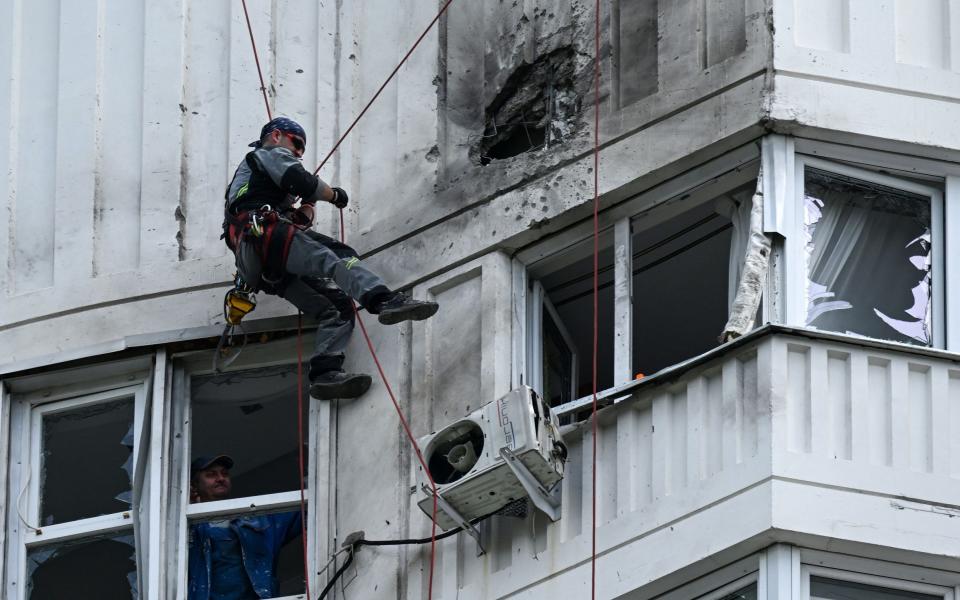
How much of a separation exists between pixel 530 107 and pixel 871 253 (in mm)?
2394

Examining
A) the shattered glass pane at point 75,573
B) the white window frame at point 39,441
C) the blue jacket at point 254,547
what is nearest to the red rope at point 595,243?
the blue jacket at point 254,547

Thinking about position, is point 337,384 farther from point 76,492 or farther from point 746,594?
point 746,594

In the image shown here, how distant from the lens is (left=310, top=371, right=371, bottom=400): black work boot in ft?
52.1

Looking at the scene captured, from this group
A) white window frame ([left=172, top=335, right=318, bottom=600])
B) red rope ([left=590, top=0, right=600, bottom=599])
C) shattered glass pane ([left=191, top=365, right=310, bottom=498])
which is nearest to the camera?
red rope ([left=590, top=0, right=600, bottom=599])

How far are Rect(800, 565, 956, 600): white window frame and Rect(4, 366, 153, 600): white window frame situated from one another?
176 inches

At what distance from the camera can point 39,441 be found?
55.7ft

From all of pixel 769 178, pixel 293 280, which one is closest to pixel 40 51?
pixel 293 280

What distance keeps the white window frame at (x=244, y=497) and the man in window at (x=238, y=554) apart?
6cm

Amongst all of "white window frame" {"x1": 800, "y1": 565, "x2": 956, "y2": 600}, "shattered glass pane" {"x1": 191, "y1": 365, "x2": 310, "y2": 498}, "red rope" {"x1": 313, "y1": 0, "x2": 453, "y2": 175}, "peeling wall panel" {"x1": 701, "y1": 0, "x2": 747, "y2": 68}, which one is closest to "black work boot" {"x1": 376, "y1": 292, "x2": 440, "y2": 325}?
"shattered glass pane" {"x1": 191, "y1": 365, "x2": 310, "y2": 498}

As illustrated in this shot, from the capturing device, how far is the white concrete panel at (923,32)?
15422 millimetres

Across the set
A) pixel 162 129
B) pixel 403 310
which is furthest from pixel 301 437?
pixel 162 129

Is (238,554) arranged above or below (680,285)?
below

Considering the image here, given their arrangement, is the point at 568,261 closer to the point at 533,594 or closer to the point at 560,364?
the point at 560,364

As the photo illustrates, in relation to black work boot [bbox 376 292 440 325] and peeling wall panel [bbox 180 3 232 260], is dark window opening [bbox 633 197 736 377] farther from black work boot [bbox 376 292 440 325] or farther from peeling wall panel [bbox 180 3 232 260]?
peeling wall panel [bbox 180 3 232 260]
